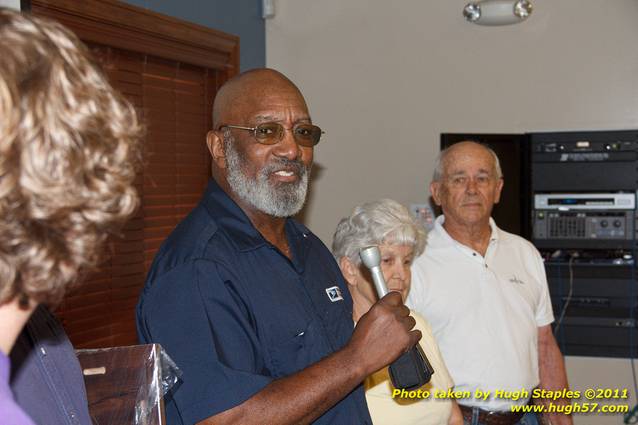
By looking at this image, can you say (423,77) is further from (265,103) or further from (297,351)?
(297,351)

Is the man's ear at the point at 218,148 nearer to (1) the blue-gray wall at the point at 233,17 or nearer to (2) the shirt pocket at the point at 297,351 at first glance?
(2) the shirt pocket at the point at 297,351

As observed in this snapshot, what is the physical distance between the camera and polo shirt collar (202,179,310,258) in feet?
5.10

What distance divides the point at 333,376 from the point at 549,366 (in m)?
1.47

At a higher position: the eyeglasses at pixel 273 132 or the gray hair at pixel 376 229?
the eyeglasses at pixel 273 132

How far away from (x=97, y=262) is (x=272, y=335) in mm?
767

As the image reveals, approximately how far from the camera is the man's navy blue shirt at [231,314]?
1333mm

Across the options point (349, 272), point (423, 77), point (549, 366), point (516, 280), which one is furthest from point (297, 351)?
point (423, 77)

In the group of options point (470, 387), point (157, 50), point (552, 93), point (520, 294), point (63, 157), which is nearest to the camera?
point (63, 157)

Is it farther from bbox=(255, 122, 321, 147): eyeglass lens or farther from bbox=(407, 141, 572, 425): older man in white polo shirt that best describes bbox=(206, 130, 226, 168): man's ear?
bbox=(407, 141, 572, 425): older man in white polo shirt

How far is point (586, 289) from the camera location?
3.58 metres

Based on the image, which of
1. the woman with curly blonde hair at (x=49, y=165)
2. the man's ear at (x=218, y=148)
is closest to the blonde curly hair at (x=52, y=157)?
the woman with curly blonde hair at (x=49, y=165)

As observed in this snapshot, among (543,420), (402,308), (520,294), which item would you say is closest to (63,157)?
(402,308)

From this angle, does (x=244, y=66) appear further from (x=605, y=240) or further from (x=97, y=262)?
(x=97, y=262)

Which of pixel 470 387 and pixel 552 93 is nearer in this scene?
pixel 470 387
